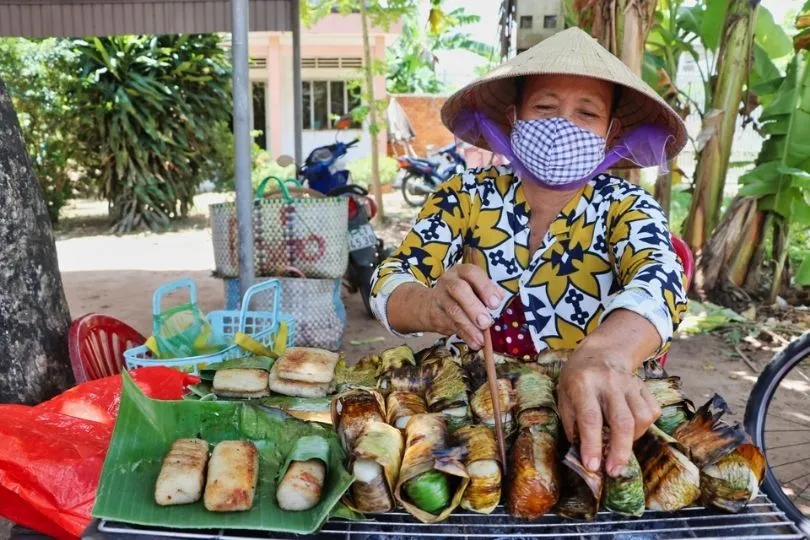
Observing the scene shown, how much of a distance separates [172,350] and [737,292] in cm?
553

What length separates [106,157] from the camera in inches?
409

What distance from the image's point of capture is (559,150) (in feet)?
6.20

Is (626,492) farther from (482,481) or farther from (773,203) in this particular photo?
(773,203)

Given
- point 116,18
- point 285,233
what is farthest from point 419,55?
point 285,233

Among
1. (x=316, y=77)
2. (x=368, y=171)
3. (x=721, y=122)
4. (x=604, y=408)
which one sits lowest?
(x=368, y=171)

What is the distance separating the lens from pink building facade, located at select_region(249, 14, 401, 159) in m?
17.3

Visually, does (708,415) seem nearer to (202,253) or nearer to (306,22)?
(202,253)

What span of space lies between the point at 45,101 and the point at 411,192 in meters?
7.05

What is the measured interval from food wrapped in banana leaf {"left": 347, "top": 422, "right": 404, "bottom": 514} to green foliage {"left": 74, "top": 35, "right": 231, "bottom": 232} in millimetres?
10183

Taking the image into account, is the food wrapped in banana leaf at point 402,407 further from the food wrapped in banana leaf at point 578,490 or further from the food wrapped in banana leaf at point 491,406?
the food wrapped in banana leaf at point 578,490

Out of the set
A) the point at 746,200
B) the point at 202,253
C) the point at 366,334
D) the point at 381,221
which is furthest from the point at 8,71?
the point at 746,200

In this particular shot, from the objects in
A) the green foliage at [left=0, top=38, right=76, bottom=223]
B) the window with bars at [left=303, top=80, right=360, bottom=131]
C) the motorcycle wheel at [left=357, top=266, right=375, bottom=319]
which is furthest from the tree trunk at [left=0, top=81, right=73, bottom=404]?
the window with bars at [left=303, top=80, right=360, bottom=131]

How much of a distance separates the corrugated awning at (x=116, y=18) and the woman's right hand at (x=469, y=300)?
6034 mm

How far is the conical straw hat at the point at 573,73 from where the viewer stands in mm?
1866
